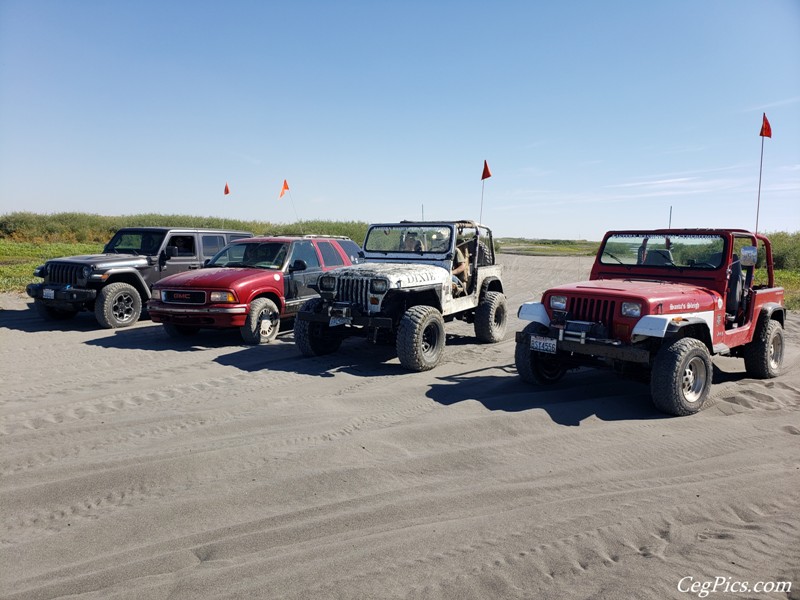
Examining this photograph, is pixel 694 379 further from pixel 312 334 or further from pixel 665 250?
pixel 312 334

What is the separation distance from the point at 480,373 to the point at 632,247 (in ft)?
8.04

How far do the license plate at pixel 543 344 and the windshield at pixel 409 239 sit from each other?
115 inches

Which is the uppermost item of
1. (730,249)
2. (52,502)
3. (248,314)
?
(730,249)

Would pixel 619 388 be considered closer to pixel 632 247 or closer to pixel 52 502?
pixel 632 247

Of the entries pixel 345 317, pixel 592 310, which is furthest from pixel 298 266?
pixel 592 310

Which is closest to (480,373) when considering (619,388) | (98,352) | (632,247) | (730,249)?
(619,388)

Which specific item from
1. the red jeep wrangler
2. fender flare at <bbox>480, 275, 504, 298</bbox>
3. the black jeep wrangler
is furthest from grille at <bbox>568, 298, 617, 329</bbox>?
the black jeep wrangler

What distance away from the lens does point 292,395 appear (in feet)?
21.9

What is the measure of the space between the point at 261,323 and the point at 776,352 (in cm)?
721

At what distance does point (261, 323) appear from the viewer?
9.61 m

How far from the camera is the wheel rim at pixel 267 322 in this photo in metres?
9.60

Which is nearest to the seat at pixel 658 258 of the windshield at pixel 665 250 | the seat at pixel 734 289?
the windshield at pixel 665 250

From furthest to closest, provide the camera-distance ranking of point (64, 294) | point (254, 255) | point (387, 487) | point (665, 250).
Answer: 1. point (64, 294)
2. point (254, 255)
3. point (665, 250)
4. point (387, 487)

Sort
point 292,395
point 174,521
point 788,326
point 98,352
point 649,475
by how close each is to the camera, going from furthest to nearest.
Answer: point 788,326, point 98,352, point 292,395, point 649,475, point 174,521
